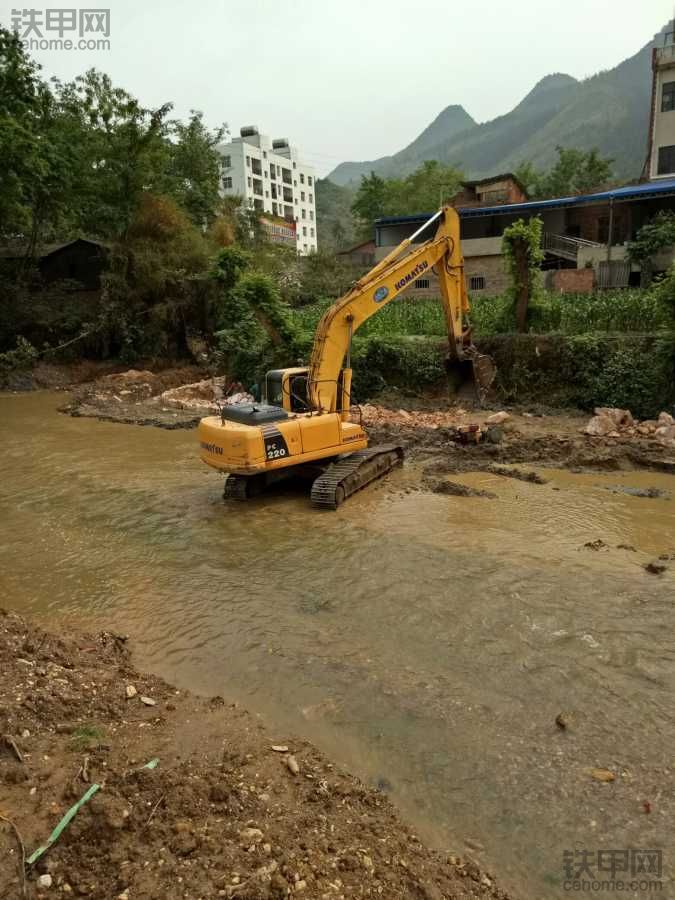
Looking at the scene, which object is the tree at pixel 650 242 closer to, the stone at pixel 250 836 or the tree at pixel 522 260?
the tree at pixel 522 260

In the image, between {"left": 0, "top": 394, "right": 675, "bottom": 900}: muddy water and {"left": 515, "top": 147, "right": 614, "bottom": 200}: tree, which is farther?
{"left": 515, "top": 147, "right": 614, "bottom": 200}: tree

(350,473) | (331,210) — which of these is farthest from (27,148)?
(331,210)

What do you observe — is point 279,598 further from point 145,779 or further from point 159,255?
point 159,255

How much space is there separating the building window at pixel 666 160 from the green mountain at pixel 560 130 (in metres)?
54.8

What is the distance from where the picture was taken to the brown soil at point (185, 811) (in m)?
3.11

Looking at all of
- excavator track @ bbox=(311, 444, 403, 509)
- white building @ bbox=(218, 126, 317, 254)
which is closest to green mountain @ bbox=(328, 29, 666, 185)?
white building @ bbox=(218, 126, 317, 254)

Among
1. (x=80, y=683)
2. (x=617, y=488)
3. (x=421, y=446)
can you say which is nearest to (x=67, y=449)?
(x=421, y=446)

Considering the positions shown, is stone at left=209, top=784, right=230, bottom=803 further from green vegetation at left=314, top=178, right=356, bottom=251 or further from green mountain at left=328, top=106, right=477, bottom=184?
green mountain at left=328, top=106, right=477, bottom=184

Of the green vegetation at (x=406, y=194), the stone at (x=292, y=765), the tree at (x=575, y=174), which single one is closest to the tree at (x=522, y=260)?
the stone at (x=292, y=765)

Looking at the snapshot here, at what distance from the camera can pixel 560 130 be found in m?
111

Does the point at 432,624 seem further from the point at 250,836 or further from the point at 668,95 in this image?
the point at 668,95

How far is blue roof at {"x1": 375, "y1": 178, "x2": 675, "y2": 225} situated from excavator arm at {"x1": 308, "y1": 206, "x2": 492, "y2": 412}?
16.5 metres

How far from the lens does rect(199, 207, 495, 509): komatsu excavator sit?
910 centimetres

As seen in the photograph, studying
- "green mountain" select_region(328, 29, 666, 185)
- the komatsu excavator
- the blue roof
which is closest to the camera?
the komatsu excavator
